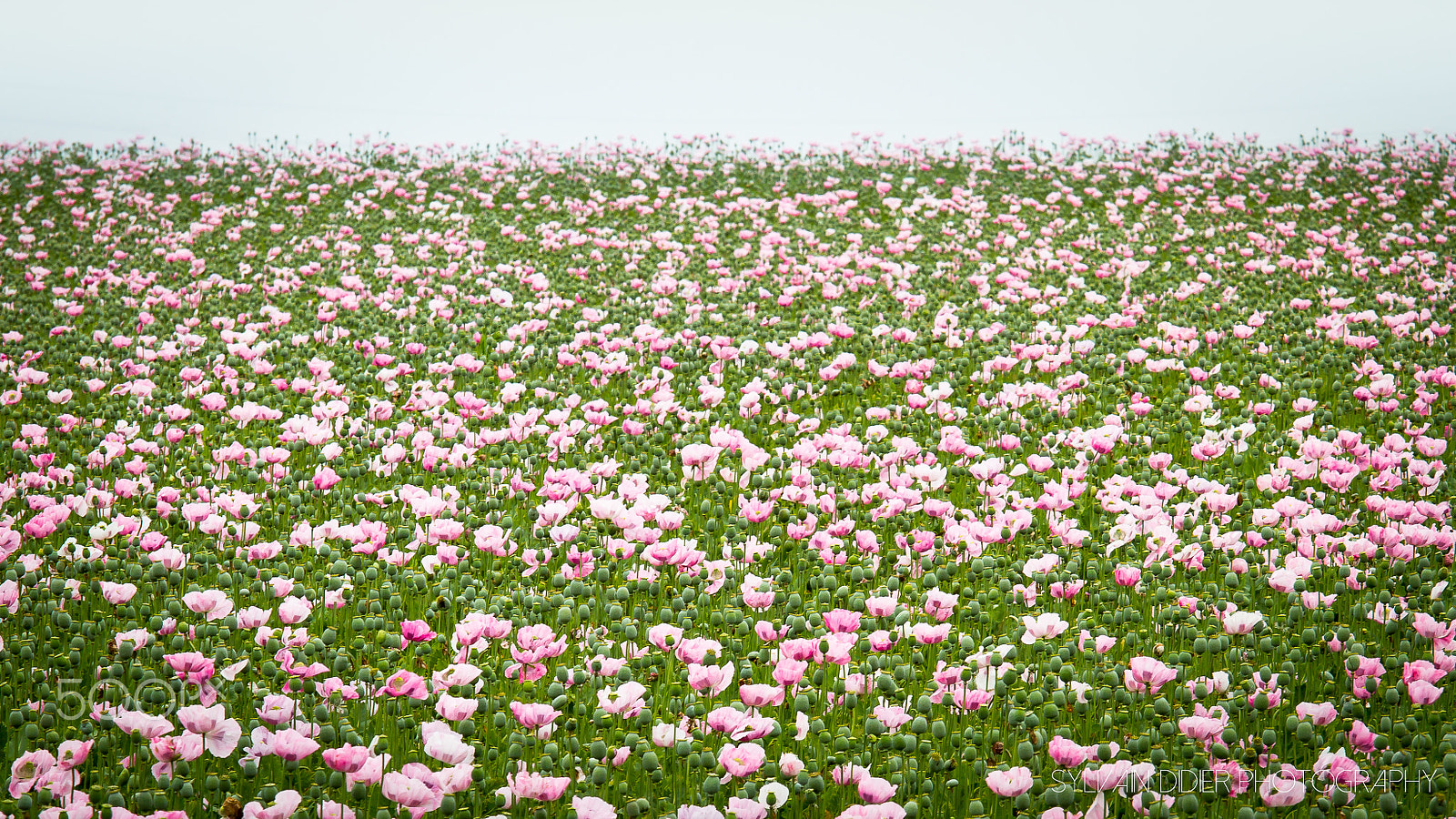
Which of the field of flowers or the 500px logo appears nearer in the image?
the field of flowers

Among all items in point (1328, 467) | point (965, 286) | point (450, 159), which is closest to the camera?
point (1328, 467)

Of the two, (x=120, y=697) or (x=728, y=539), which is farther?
(x=728, y=539)

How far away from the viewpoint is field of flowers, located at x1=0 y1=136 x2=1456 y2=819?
126 inches

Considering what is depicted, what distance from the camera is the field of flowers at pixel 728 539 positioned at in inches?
126

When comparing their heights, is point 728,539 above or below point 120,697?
above

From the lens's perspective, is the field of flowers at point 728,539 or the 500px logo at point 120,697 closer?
the field of flowers at point 728,539

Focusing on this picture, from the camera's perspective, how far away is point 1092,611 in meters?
4.23

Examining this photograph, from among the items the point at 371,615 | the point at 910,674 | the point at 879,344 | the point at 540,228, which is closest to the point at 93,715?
the point at 371,615

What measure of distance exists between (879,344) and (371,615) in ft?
16.7

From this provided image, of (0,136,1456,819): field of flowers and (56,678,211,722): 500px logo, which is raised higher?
(0,136,1456,819): field of flowers

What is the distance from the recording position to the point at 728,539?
471 cm

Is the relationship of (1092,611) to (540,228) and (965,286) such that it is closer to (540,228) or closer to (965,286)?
(965,286)

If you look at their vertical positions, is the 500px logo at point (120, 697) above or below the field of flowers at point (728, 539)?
below

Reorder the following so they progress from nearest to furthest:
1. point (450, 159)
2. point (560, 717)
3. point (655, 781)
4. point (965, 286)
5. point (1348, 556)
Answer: point (655, 781) < point (560, 717) < point (1348, 556) < point (965, 286) < point (450, 159)
